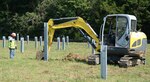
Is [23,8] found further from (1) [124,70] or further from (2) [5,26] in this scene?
(1) [124,70]

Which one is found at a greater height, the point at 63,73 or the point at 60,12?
the point at 60,12

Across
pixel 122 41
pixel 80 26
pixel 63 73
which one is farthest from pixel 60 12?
pixel 63 73

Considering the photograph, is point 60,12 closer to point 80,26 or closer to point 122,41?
point 80,26

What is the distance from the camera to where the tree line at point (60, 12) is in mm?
56688

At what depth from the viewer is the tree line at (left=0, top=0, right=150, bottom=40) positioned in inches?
2232

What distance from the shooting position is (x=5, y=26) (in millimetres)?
67188

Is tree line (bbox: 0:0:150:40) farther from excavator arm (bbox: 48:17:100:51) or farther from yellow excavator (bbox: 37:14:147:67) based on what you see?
yellow excavator (bbox: 37:14:147:67)

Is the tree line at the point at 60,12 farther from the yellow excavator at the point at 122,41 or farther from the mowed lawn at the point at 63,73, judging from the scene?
the mowed lawn at the point at 63,73

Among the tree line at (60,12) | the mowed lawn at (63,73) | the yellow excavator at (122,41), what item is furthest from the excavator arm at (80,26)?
the tree line at (60,12)

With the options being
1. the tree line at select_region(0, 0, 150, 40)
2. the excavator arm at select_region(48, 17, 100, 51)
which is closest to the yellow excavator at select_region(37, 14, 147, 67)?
the excavator arm at select_region(48, 17, 100, 51)

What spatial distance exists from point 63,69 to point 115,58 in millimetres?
4081

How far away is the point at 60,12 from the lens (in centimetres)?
6431

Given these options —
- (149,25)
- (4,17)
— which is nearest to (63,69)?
(149,25)

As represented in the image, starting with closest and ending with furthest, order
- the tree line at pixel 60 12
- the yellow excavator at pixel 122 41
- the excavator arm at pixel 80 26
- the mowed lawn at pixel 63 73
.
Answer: the mowed lawn at pixel 63 73
the yellow excavator at pixel 122 41
the excavator arm at pixel 80 26
the tree line at pixel 60 12
